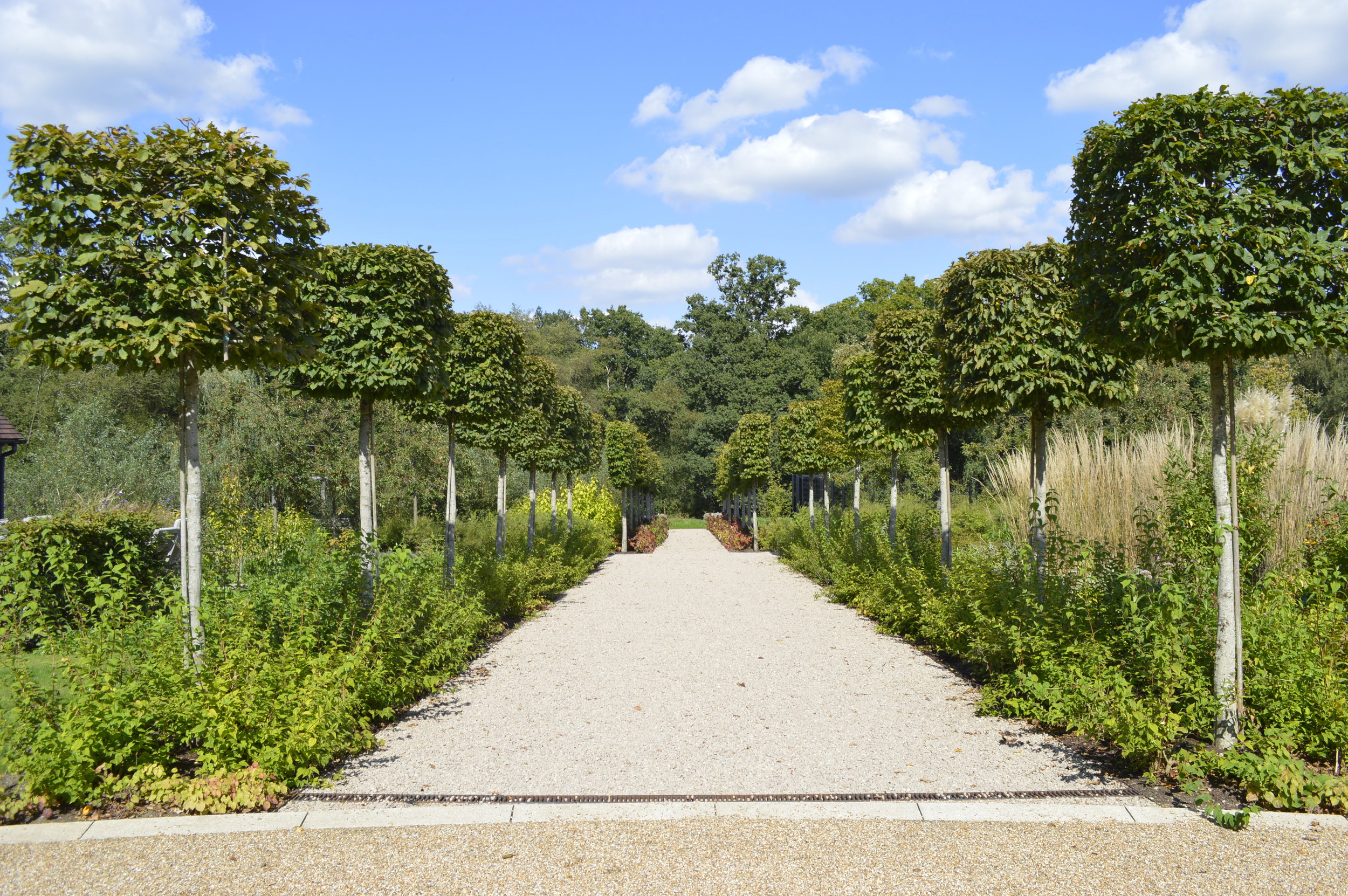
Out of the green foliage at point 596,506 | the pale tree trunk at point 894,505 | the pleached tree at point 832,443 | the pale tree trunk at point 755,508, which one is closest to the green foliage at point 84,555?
the pale tree trunk at point 894,505

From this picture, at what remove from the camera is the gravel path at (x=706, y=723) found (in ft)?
14.3

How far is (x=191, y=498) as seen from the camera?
15.8 ft

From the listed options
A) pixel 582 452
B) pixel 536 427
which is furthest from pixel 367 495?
pixel 582 452

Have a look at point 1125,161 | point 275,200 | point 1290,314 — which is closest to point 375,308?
point 275,200

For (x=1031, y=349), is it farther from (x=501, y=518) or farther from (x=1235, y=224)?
(x=501, y=518)

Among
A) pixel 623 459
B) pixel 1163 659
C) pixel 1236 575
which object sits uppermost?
pixel 623 459

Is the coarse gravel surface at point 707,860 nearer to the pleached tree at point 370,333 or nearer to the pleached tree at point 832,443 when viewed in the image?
the pleached tree at point 370,333

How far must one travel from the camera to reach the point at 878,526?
1461 cm

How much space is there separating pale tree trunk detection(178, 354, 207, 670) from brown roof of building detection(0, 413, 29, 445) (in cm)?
917

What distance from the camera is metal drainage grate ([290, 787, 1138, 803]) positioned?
4027mm

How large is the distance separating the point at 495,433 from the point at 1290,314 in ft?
32.5

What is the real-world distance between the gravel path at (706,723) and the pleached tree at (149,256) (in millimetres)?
1780

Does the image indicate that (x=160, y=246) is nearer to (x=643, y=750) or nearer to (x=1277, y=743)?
(x=643, y=750)

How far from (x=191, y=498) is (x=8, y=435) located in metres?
9.66
